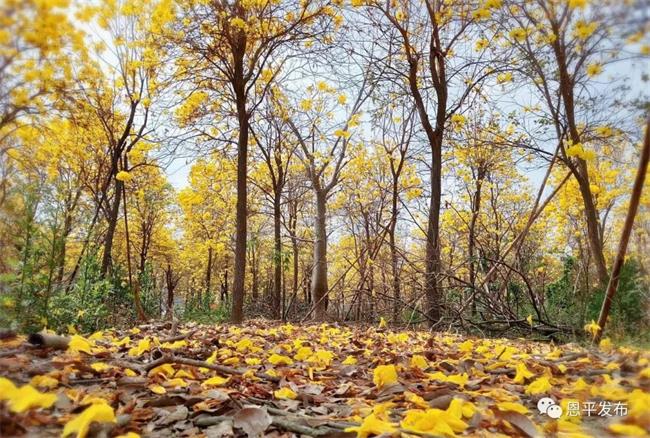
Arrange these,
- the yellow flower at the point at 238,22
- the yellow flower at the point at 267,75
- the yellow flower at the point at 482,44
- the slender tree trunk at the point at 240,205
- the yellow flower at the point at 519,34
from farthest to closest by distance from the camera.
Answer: the yellow flower at the point at 267,75 → the slender tree trunk at the point at 240,205 → the yellow flower at the point at 238,22 → the yellow flower at the point at 482,44 → the yellow flower at the point at 519,34

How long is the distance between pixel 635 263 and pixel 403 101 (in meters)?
5.76

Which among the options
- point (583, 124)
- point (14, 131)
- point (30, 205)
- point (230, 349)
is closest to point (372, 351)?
point (230, 349)

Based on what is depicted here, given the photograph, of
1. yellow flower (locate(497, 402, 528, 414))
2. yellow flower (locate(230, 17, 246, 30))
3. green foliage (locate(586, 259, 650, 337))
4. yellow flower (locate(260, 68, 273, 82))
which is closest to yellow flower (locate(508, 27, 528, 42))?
green foliage (locate(586, 259, 650, 337))

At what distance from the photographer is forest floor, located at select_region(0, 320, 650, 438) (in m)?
0.88

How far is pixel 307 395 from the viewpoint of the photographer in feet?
4.43

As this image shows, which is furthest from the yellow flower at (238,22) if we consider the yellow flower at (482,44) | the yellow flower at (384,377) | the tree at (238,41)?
the yellow flower at (384,377)

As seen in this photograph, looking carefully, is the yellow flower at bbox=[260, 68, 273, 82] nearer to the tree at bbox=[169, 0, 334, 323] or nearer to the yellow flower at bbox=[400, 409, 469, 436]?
the tree at bbox=[169, 0, 334, 323]

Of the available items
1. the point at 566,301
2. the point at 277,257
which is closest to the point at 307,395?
the point at 566,301

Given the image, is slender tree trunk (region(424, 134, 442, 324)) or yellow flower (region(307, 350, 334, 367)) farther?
slender tree trunk (region(424, 134, 442, 324))

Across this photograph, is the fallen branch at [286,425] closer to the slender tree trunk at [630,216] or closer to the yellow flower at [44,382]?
the yellow flower at [44,382]

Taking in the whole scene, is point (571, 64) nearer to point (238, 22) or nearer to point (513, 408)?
point (513, 408)

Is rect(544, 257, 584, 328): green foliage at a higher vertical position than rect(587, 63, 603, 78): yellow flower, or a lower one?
lower

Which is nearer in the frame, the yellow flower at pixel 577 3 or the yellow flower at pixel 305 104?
the yellow flower at pixel 577 3

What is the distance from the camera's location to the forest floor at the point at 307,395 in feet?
2.90
